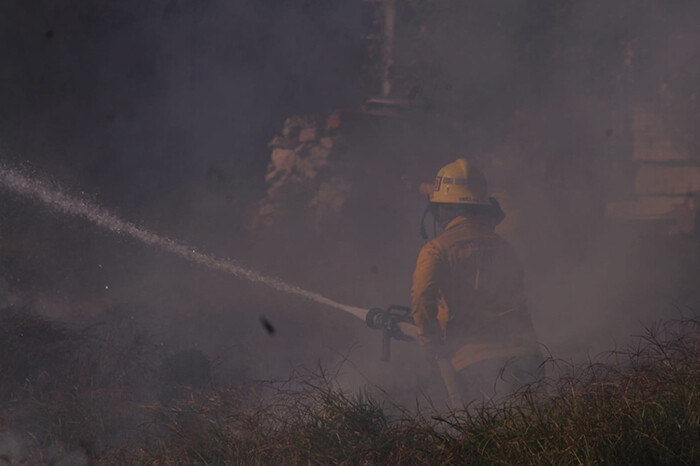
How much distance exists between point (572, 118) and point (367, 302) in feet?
10.3

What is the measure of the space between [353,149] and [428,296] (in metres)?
2.84

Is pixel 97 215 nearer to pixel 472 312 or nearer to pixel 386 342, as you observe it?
pixel 386 342

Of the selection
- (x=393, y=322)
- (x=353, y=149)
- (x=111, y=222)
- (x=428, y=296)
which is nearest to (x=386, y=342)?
(x=393, y=322)

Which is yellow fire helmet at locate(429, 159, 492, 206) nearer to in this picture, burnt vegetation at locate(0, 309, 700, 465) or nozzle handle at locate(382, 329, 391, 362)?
nozzle handle at locate(382, 329, 391, 362)

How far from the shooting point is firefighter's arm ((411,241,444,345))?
4023 millimetres

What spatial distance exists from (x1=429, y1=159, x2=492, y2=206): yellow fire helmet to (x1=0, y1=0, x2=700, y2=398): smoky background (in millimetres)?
1886

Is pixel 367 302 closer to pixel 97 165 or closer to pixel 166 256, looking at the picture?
pixel 166 256

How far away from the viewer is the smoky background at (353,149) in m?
6.36

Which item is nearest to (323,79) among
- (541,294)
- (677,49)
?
(541,294)

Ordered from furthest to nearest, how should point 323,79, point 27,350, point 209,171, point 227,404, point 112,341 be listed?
point 209,171, point 323,79, point 112,341, point 27,350, point 227,404

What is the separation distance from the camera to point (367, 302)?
6477mm

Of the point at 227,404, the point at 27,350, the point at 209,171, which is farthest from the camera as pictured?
the point at 209,171

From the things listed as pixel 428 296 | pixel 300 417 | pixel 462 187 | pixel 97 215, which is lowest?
pixel 300 417

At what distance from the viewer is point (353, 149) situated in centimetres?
648
